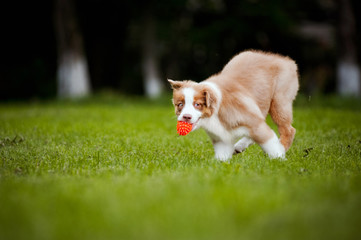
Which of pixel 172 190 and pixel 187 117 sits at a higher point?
pixel 187 117

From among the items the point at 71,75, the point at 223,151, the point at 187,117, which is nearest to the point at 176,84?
the point at 187,117

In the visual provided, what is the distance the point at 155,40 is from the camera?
21938 millimetres

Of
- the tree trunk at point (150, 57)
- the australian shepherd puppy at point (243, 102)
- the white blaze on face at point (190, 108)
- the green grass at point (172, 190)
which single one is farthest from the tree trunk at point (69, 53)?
the white blaze on face at point (190, 108)

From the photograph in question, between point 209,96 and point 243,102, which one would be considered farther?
point 243,102

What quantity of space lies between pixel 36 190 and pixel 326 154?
4.04 metres

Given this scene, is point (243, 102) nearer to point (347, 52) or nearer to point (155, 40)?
point (347, 52)

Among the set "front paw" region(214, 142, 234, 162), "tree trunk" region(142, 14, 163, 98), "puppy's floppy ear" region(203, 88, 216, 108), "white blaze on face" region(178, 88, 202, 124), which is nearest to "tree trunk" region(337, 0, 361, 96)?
"tree trunk" region(142, 14, 163, 98)

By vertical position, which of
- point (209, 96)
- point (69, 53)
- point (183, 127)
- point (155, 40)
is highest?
point (209, 96)

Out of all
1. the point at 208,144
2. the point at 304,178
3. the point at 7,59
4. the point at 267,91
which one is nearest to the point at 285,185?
the point at 304,178

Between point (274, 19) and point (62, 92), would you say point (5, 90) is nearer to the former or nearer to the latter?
point (62, 92)

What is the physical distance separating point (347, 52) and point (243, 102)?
13609 millimetres

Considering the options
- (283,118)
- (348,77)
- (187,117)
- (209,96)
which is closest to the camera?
(187,117)

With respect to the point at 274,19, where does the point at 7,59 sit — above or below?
below

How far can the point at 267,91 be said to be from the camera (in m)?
5.43
